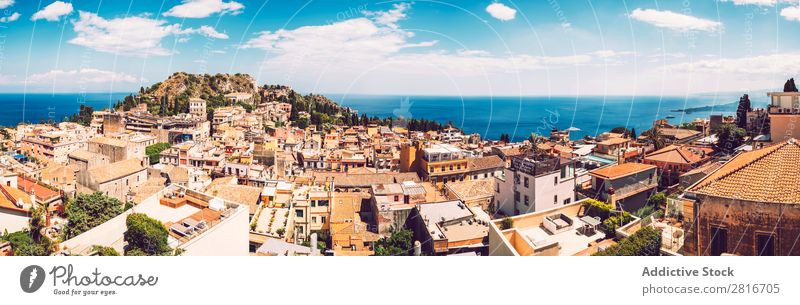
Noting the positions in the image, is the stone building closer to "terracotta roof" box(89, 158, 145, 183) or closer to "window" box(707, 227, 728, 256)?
"window" box(707, 227, 728, 256)

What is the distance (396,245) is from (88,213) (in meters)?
3.04

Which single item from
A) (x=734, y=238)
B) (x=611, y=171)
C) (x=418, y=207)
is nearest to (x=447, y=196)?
(x=418, y=207)

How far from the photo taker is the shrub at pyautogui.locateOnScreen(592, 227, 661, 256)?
3.09 meters

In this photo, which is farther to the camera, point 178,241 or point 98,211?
point 98,211

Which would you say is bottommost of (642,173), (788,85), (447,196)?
(447,196)

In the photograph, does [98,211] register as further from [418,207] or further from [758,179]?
[758,179]

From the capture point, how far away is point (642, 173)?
20.9 feet

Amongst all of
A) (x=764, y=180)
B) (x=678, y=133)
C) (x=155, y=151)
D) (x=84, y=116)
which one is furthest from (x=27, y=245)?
(x=84, y=116)

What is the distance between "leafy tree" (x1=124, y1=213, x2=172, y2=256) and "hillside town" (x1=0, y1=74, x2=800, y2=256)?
1 centimetres

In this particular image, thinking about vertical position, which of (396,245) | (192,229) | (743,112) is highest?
(743,112)

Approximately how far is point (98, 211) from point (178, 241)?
1909mm

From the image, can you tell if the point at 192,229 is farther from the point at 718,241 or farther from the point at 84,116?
the point at 84,116
